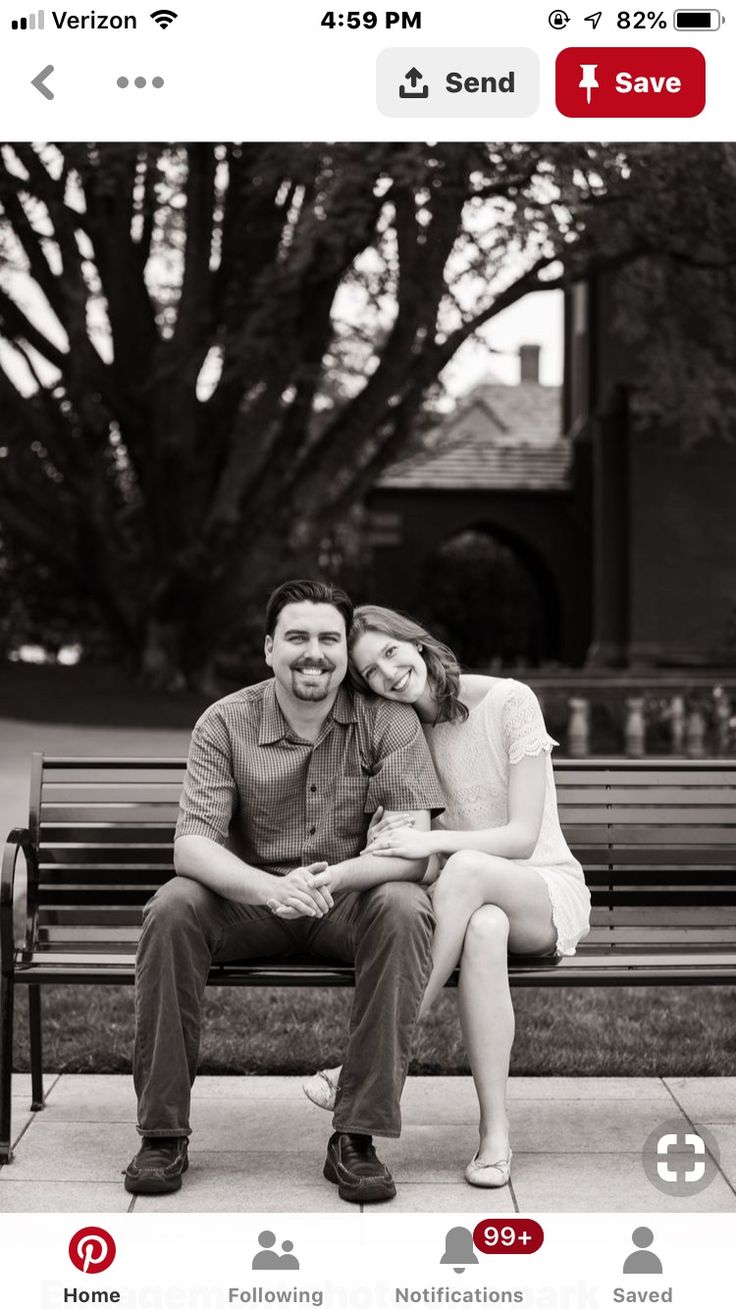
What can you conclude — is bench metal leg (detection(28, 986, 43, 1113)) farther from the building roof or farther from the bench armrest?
the building roof

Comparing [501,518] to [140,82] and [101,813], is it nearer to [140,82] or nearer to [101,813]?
[101,813]

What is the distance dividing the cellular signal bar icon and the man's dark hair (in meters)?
1.49

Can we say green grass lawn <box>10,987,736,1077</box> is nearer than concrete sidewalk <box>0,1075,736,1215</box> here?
No

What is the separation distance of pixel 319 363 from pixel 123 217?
2.54m

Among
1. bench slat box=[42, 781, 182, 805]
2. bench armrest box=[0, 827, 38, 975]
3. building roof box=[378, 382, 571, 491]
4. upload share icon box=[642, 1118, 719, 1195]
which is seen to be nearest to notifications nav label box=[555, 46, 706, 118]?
bench slat box=[42, 781, 182, 805]

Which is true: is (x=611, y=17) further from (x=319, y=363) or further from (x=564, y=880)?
(x=319, y=363)

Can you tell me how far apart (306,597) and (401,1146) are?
4.79 ft
